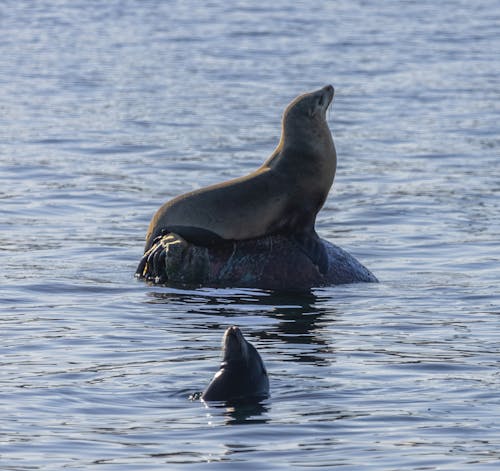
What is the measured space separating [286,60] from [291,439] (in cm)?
2757

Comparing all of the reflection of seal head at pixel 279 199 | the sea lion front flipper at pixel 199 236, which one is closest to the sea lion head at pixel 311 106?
the reflection of seal head at pixel 279 199

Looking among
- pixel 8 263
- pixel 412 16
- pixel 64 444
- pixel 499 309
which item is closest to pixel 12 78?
pixel 412 16

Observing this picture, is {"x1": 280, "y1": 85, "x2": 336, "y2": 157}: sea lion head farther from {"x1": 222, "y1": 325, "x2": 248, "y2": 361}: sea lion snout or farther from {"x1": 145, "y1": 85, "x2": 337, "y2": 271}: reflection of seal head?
{"x1": 222, "y1": 325, "x2": 248, "y2": 361}: sea lion snout

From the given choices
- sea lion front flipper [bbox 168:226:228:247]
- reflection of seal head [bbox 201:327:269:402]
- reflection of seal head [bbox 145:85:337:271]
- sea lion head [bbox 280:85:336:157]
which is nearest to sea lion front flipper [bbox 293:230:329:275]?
reflection of seal head [bbox 145:85:337:271]

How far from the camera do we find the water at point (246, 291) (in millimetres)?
9438

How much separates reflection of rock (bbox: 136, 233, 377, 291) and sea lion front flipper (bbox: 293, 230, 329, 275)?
0.13 feet

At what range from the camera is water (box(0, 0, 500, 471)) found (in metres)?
9.44

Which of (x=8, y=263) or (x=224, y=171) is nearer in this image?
(x=8, y=263)

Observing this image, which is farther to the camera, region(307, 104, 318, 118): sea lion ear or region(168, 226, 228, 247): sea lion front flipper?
region(307, 104, 318, 118): sea lion ear

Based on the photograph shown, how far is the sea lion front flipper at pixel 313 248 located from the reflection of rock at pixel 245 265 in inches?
1.5

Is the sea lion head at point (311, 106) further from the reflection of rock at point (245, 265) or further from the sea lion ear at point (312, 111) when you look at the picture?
the reflection of rock at point (245, 265)

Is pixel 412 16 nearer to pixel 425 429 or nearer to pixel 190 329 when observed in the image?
pixel 190 329

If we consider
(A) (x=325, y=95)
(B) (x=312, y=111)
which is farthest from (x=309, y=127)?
(A) (x=325, y=95)

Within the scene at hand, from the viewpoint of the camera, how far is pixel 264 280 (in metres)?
14.2
